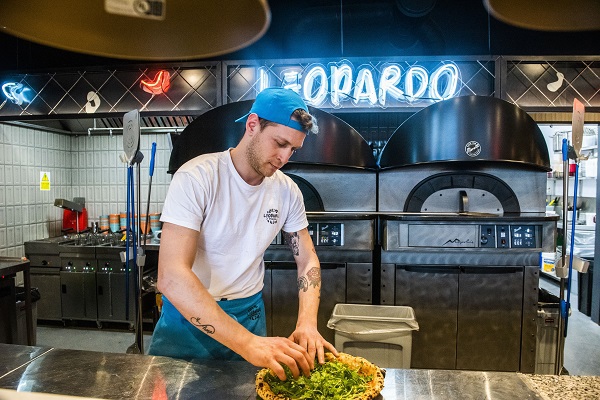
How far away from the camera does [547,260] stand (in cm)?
716

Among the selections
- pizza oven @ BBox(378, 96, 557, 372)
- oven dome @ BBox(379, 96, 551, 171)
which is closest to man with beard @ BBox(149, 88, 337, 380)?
pizza oven @ BBox(378, 96, 557, 372)

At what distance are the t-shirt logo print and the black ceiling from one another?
3.20 metres

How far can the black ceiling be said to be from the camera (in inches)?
170

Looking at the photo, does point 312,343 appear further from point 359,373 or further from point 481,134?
point 481,134

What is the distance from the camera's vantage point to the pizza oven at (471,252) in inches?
126

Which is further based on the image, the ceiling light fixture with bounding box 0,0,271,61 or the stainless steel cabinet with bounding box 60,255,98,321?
the stainless steel cabinet with bounding box 60,255,98,321

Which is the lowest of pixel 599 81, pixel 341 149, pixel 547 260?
pixel 547 260

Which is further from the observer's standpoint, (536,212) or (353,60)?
(353,60)

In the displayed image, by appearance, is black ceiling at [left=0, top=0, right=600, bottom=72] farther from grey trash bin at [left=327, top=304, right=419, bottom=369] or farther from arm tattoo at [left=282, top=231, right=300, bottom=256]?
arm tattoo at [left=282, top=231, right=300, bottom=256]

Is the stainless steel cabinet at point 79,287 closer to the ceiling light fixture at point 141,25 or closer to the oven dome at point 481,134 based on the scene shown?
the oven dome at point 481,134

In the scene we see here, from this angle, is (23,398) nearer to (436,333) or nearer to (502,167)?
(436,333)

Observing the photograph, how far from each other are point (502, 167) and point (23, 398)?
3.72 meters

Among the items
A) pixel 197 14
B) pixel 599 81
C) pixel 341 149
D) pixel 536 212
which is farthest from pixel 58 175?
pixel 599 81

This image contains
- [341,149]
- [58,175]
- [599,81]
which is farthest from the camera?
[58,175]
